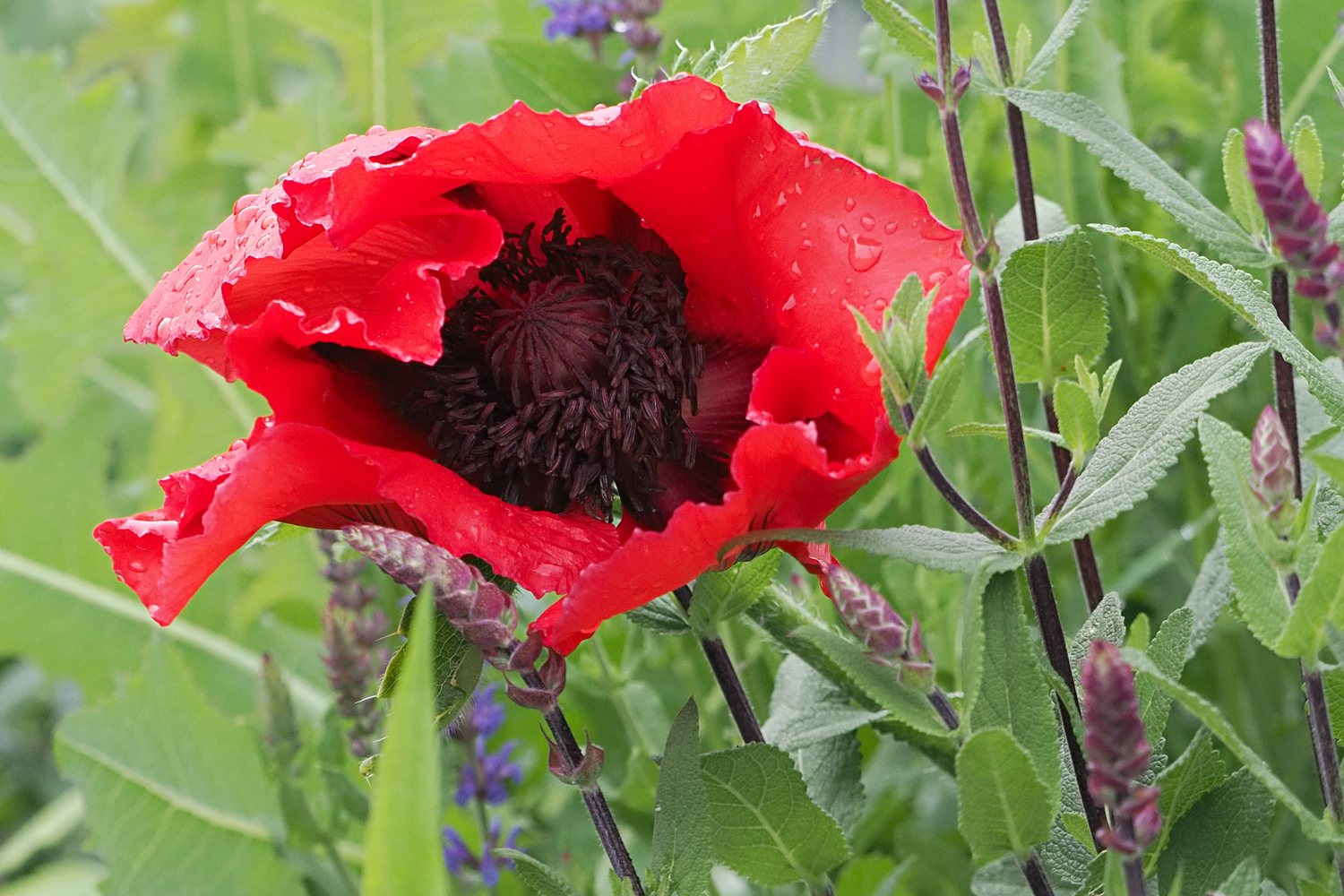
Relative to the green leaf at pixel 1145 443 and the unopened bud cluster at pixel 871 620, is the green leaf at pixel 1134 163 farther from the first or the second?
the unopened bud cluster at pixel 871 620

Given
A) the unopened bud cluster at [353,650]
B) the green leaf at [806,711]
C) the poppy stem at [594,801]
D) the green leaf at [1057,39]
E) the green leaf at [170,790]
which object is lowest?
the green leaf at [170,790]

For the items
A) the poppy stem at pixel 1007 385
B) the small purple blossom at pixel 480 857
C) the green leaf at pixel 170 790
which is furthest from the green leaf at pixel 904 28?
the green leaf at pixel 170 790

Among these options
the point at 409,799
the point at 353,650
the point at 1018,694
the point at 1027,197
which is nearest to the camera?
the point at 409,799

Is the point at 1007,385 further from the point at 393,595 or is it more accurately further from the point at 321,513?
the point at 393,595

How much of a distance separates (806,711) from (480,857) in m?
0.25

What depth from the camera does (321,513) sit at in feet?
1.27

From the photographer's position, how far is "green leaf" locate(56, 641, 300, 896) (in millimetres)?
688

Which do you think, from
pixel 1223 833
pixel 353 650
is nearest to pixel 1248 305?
pixel 1223 833

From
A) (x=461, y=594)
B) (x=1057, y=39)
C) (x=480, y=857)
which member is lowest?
(x=480, y=857)

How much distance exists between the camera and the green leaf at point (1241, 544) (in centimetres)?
32

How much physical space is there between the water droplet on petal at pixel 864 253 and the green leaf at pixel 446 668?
0.15 meters

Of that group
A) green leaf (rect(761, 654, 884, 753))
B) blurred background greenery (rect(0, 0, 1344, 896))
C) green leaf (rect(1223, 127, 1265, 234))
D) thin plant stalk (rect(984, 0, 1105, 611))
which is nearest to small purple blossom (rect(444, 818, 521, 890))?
blurred background greenery (rect(0, 0, 1344, 896))

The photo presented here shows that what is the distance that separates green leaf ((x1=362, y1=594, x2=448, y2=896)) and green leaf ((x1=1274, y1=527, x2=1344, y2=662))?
0.19 metres

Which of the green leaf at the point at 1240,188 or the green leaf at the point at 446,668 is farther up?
the green leaf at the point at 1240,188
